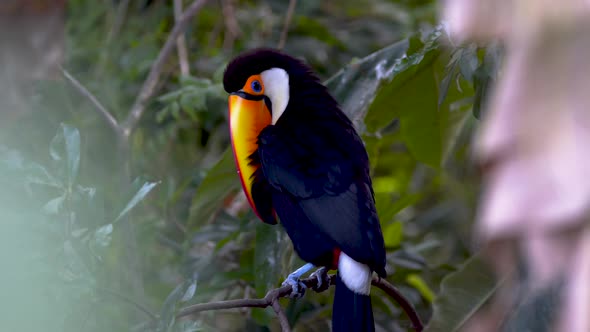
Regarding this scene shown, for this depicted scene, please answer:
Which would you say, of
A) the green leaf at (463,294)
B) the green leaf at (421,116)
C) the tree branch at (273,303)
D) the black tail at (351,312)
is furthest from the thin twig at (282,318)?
the green leaf at (421,116)

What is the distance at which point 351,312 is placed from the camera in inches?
44.1

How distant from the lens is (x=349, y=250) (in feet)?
3.69

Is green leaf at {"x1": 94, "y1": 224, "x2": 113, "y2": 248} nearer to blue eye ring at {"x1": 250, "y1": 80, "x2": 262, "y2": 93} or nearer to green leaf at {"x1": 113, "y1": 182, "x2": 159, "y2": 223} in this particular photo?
green leaf at {"x1": 113, "y1": 182, "x2": 159, "y2": 223}

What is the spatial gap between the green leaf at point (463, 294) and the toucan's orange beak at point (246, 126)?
0.33m

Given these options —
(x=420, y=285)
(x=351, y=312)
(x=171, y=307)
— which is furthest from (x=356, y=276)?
(x=420, y=285)

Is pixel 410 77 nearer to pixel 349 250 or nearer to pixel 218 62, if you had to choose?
pixel 349 250

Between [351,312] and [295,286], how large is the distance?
0.14 m

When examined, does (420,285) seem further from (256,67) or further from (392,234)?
(256,67)

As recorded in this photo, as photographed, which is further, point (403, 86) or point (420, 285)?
point (420, 285)

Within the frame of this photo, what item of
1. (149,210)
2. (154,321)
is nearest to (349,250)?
(154,321)

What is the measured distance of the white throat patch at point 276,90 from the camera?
127 centimetres

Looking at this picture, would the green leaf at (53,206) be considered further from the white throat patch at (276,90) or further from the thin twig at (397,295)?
the thin twig at (397,295)

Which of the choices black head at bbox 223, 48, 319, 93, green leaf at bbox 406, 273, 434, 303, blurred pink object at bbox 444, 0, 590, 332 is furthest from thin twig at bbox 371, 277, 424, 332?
blurred pink object at bbox 444, 0, 590, 332

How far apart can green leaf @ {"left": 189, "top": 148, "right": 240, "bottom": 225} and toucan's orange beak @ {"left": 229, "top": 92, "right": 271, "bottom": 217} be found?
144mm
